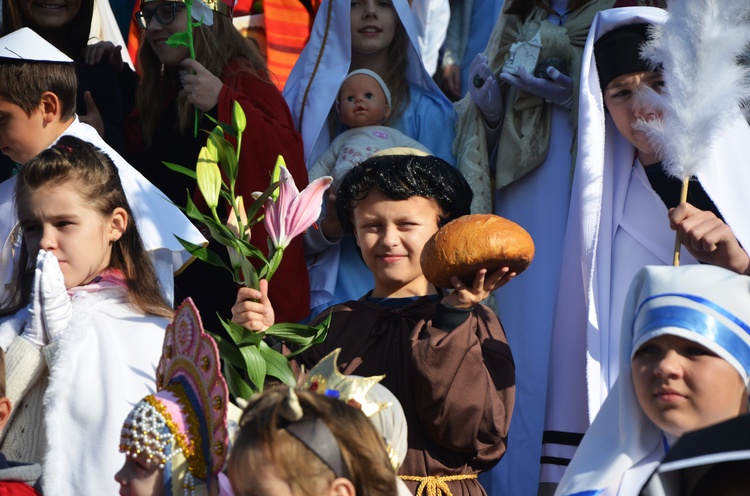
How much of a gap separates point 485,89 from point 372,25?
0.96 m

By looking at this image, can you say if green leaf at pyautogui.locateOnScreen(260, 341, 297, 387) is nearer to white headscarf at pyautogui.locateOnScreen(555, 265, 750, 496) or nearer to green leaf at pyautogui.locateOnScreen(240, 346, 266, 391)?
green leaf at pyautogui.locateOnScreen(240, 346, 266, 391)

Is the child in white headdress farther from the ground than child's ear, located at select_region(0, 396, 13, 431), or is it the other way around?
the child in white headdress

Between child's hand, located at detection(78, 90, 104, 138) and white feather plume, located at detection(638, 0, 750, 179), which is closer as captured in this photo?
white feather plume, located at detection(638, 0, 750, 179)

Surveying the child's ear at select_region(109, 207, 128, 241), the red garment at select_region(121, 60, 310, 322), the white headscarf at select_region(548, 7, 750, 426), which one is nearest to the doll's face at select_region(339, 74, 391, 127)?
the red garment at select_region(121, 60, 310, 322)

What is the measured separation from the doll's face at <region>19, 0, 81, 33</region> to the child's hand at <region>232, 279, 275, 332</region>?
3.09 m

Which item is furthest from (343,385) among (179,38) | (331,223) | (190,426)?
(331,223)

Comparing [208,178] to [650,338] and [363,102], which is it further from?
[363,102]

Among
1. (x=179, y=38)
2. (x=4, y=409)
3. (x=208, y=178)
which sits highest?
(x=179, y=38)

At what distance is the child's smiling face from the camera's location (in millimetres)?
4680

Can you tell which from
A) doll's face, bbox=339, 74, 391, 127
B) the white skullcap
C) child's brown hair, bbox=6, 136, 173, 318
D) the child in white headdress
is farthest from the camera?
doll's face, bbox=339, 74, 391, 127

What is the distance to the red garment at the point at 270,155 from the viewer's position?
5.60 meters

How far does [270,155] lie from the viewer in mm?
5758

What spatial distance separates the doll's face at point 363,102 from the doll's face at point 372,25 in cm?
33

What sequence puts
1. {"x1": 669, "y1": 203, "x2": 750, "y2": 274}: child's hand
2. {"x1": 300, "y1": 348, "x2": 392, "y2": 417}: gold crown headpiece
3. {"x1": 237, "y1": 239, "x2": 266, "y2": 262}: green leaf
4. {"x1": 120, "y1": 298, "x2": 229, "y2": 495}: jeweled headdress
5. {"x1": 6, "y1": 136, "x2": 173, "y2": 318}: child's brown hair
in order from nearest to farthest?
{"x1": 120, "y1": 298, "x2": 229, "y2": 495}: jeweled headdress → {"x1": 300, "y1": 348, "x2": 392, "y2": 417}: gold crown headpiece → {"x1": 237, "y1": 239, "x2": 266, "y2": 262}: green leaf → {"x1": 669, "y1": 203, "x2": 750, "y2": 274}: child's hand → {"x1": 6, "y1": 136, "x2": 173, "y2": 318}: child's brown hair
